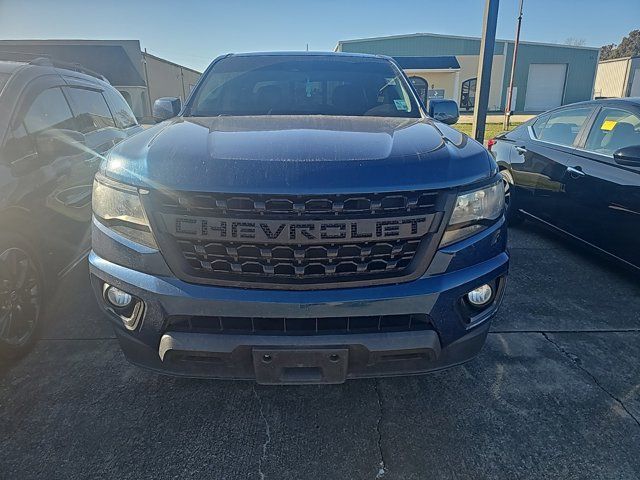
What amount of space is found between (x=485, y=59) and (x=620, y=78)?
41.3 m

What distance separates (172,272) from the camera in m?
1.84

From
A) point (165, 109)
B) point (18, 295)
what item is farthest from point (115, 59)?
point (18, 295)

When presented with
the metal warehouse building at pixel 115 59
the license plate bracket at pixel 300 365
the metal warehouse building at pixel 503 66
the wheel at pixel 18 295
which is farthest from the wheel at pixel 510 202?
the metal warehouse building at pixel 503 66

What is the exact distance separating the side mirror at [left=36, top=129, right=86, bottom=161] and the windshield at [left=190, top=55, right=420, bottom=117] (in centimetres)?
101

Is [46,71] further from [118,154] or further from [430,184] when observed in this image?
[430,184]

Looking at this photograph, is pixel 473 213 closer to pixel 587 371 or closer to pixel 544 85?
pixel 587 371

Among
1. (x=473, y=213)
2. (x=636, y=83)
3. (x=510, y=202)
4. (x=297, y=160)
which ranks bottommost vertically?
(x=510, y=202)

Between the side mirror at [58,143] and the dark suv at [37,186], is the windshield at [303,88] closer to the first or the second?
the side mirror at [58,143]

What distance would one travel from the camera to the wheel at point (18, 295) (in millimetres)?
2637

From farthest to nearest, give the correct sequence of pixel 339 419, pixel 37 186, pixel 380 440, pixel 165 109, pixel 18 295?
pixel 165 109 → pixel 37 186 → pixel 18 295 → pixel 339 419 → pixel 380 440

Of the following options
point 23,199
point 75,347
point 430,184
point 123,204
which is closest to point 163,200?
point 123,204

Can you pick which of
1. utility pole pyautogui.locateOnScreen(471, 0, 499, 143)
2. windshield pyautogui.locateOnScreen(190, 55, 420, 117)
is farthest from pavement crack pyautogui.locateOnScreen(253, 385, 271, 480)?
utility pole pyautogui.locateOnScreen(471, 0, 499, 143)

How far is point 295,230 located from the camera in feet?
5.68

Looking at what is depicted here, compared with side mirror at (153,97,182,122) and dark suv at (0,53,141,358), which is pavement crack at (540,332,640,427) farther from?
dark suv at (0,53,141,358)
